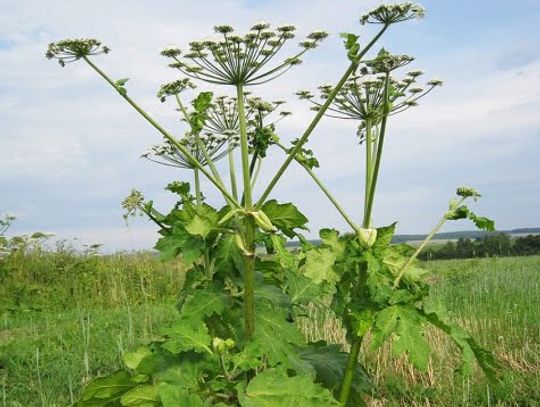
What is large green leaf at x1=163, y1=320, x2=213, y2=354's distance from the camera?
2.59 m

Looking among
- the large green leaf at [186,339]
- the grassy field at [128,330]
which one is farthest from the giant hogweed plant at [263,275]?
the grassy field at [128,330]

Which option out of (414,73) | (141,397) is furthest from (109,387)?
(414,73)

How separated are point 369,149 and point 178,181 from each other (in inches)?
36.9

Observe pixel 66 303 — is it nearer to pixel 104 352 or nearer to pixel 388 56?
pixel 104 352

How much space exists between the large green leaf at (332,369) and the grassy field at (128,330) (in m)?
1.33

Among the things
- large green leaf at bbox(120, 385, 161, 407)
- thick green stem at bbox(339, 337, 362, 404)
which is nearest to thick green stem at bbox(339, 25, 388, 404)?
thick green stem at bbox(339, 337, 362, 404)

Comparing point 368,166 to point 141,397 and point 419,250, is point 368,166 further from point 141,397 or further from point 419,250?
point 141,397

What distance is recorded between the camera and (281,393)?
2467 mm

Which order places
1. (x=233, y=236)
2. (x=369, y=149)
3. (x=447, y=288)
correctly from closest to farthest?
(x=233, y=236) < (x=369, y=149) < (x=447, y=288)

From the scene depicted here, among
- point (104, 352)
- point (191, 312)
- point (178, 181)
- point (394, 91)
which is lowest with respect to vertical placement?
point (104, 352)

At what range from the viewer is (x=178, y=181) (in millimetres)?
3318

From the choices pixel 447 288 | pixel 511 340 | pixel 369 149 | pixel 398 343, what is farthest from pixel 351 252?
pixel 447 288

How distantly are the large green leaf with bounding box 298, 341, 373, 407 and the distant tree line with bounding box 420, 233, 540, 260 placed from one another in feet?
66.5

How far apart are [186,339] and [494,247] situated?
24.5m
